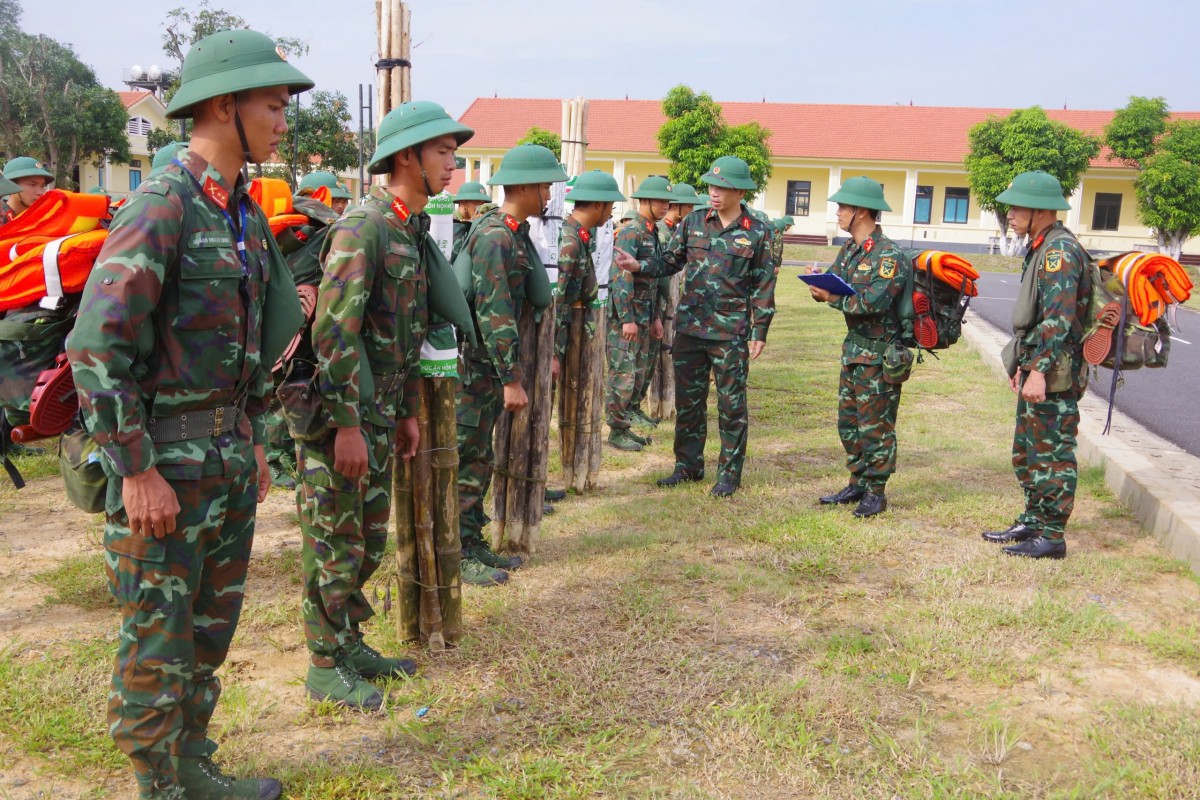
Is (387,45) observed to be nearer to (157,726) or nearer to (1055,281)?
(157,726)

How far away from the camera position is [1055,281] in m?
5.21

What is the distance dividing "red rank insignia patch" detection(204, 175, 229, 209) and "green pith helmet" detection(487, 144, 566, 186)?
2383 mm

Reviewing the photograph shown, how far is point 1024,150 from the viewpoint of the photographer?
34156 millimetres

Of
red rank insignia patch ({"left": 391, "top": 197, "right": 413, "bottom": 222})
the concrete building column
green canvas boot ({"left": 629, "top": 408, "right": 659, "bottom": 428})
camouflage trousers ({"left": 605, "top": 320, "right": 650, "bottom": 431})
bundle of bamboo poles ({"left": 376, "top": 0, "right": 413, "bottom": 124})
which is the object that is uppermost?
the concrete building column

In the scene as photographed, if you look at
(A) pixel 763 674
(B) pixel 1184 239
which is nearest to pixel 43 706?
(A) pixel 763 674

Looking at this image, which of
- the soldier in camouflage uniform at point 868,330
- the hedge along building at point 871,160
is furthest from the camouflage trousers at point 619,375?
the hedge along building at point 871,160

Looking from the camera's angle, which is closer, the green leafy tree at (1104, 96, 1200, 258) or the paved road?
the paved road

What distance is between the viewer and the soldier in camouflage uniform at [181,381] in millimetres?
2281

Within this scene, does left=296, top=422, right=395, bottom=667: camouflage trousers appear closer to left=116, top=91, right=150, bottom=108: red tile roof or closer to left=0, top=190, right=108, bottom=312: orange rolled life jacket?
left=0, top=190, right=108, bottom=312: orange rolled life jacket

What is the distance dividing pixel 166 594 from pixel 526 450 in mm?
2930

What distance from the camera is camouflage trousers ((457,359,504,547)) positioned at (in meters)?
4.83

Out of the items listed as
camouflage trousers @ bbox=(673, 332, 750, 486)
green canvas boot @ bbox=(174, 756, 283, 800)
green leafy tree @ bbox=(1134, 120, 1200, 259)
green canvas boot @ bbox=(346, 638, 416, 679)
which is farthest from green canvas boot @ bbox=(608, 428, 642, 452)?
green leafy tree @ bbox=(1134, 120, 1200, 259)

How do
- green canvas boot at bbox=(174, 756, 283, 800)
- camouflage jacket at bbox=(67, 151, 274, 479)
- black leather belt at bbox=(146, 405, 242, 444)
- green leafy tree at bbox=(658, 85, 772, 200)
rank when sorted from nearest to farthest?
1. camouflage jacket at bbox=(67, 151, 274, 479)
2. black leather belt at bbox=(146, 405, 242, 444)
3. green canvas boot at bbox=(174, 756, 283, 800)
4. green leafy tree at bbox=(658, 85, 772, 200)

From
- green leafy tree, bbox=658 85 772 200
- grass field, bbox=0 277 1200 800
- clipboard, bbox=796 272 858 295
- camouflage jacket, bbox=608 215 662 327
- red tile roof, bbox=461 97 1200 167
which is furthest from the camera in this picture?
red tile roof, bbox=461 97 1200 167
